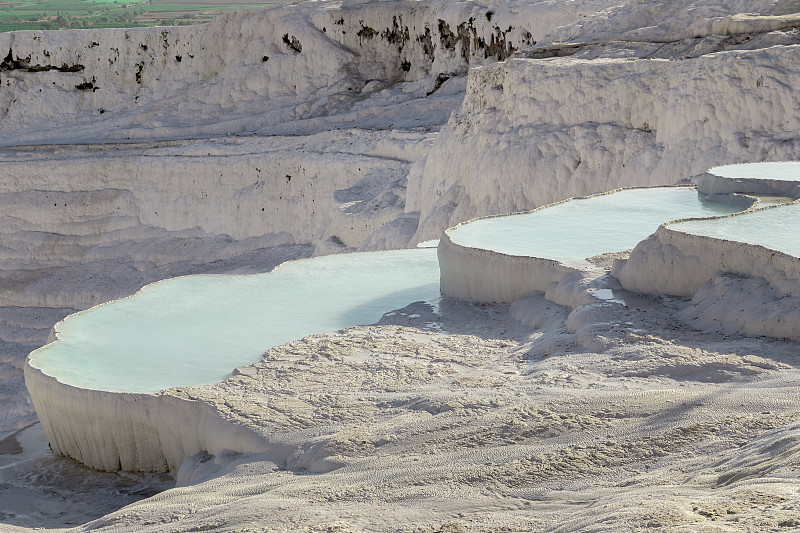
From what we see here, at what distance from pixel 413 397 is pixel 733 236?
2501 mm

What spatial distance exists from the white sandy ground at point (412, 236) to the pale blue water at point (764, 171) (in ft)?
6.32

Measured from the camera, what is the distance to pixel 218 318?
25.3 ft

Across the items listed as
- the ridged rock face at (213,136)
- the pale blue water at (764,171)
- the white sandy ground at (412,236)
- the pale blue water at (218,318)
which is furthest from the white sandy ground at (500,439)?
the ridged rock face at (213,136)

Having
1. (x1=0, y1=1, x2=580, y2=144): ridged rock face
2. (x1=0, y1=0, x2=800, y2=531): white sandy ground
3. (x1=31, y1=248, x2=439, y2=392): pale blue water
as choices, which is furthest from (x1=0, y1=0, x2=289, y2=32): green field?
(x1=31, y1=248, x2=439, y2=392): pale blue water

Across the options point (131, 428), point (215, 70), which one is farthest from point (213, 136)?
point (131, 428)

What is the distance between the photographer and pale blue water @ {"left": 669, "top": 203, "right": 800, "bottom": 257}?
20.5 ft

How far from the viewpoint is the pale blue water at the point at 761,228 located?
20.5 feet

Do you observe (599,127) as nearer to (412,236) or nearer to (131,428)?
(412,236)

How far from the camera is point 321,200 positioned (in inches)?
891

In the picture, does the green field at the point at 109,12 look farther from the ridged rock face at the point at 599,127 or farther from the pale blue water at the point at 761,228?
the pale blue water at the point at 761,228

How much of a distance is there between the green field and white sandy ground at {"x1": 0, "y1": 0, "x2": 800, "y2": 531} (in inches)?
1187

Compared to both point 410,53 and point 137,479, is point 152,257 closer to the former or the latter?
point 410,53

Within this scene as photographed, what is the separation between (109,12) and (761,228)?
73.1 metres

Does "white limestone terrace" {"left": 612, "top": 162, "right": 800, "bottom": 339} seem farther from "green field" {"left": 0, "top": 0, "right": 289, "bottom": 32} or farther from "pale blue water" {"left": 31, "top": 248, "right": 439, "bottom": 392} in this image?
"green field" {"left": 0, "top": 0, "right": 289, "bottom": 32}
